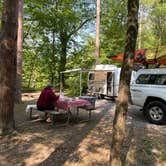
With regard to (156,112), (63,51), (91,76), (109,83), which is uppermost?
(63,51)

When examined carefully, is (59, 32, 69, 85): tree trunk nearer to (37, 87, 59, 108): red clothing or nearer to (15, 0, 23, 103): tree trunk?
(15, 0, 23, 103): tree trunk

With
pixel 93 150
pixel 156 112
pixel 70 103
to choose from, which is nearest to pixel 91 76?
pixel 156 112

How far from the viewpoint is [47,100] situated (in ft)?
25.9

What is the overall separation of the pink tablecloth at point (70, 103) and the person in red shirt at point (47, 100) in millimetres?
222

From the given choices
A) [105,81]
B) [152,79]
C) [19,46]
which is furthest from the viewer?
[105,81]

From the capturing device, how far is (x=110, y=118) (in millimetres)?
8672

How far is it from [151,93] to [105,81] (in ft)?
24.3

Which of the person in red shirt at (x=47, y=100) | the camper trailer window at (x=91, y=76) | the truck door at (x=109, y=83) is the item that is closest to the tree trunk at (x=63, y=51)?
the camper trailer window at (x=91, y=76)

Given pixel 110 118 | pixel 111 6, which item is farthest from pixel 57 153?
pixel 111 6

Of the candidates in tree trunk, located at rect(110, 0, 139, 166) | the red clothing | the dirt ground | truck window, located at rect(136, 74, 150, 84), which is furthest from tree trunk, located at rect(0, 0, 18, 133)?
truck window, located at rect(136, 74, 150, 84)

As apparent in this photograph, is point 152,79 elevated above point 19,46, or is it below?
below

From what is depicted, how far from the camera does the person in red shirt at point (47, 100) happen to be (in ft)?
25.8

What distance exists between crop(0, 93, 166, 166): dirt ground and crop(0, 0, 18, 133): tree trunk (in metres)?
0.56

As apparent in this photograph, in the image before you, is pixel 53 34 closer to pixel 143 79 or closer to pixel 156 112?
pixel 143 79
